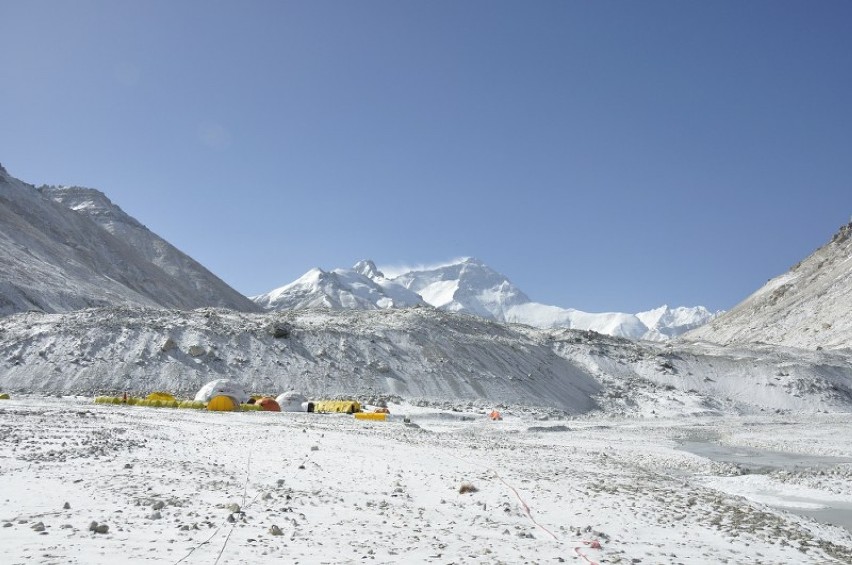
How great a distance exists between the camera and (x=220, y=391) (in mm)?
40938

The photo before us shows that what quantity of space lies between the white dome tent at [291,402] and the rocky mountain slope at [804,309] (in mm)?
91209

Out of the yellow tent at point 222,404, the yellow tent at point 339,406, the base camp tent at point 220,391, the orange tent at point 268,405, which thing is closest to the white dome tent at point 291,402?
the orange tent at point 268,405

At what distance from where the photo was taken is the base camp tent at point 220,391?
40719 mm

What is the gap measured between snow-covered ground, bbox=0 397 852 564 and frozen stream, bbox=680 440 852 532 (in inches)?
10.0

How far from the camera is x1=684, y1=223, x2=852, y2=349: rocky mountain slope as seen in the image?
107m

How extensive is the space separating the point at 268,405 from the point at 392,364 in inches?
584

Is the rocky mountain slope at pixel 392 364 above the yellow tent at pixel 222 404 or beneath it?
above

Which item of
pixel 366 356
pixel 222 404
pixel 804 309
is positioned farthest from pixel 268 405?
pixel 804 309

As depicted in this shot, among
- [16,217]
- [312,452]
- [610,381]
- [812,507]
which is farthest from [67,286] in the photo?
[812,507]

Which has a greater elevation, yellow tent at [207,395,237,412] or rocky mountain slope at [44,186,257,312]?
rocky mountain slope at [44,186,257,312]

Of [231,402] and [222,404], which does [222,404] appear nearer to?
[222,404]

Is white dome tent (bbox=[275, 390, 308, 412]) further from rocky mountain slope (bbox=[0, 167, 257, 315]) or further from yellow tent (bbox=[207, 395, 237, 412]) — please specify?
rocky mountain slope (bbox=[0, 167, 257, 315])

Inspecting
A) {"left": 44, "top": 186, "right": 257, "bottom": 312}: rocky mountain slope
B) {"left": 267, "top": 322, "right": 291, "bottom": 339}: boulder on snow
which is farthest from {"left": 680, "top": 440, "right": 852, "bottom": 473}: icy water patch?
{"left": 44, "top": 186, "right": 257, "bottom": 312}: rocky mountain slope

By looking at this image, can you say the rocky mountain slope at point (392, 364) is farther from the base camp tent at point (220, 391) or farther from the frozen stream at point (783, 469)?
the frozen stream at point (783, 469)
